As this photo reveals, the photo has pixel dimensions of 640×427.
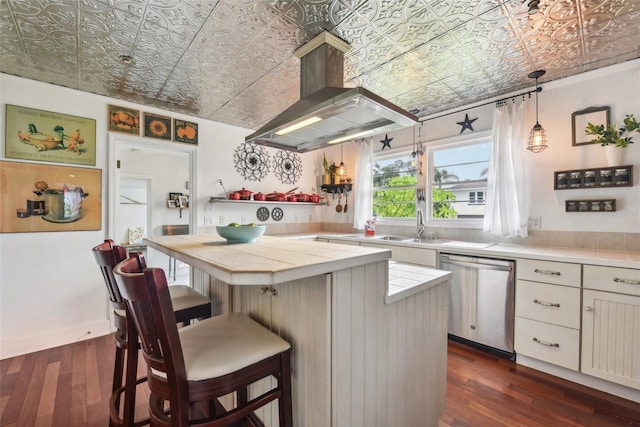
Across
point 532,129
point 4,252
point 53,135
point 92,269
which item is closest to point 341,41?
point 532,129

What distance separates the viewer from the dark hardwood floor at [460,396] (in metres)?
1.63

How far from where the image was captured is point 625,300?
1.78 m

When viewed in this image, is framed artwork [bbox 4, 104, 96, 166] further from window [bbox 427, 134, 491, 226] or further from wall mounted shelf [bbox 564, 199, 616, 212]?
wall mounted shelf [bbox 564, 199, 616, 212]

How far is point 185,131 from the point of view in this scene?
3.34m

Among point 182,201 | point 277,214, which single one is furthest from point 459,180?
point 182,201

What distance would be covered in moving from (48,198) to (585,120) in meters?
4.90

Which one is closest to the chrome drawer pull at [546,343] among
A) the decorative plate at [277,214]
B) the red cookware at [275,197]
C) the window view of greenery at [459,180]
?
the window view of greenery at [459,180]

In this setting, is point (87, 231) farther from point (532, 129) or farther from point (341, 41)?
point (532, 129)

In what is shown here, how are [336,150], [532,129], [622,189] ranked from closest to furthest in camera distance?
[622,189] < [532,129] < [336,150]

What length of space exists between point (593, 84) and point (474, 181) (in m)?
1.22

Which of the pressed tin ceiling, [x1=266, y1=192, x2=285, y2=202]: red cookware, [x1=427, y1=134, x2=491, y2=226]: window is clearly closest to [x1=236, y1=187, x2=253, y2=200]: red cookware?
[x1=266, y1=192, x2=285, y2=202]: red cookware

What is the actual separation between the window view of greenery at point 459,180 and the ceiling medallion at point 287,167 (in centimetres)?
207

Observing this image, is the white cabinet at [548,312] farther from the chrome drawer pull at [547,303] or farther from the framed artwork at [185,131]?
the framed artwork at [185,131]

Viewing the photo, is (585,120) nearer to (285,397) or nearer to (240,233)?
(240,233)
